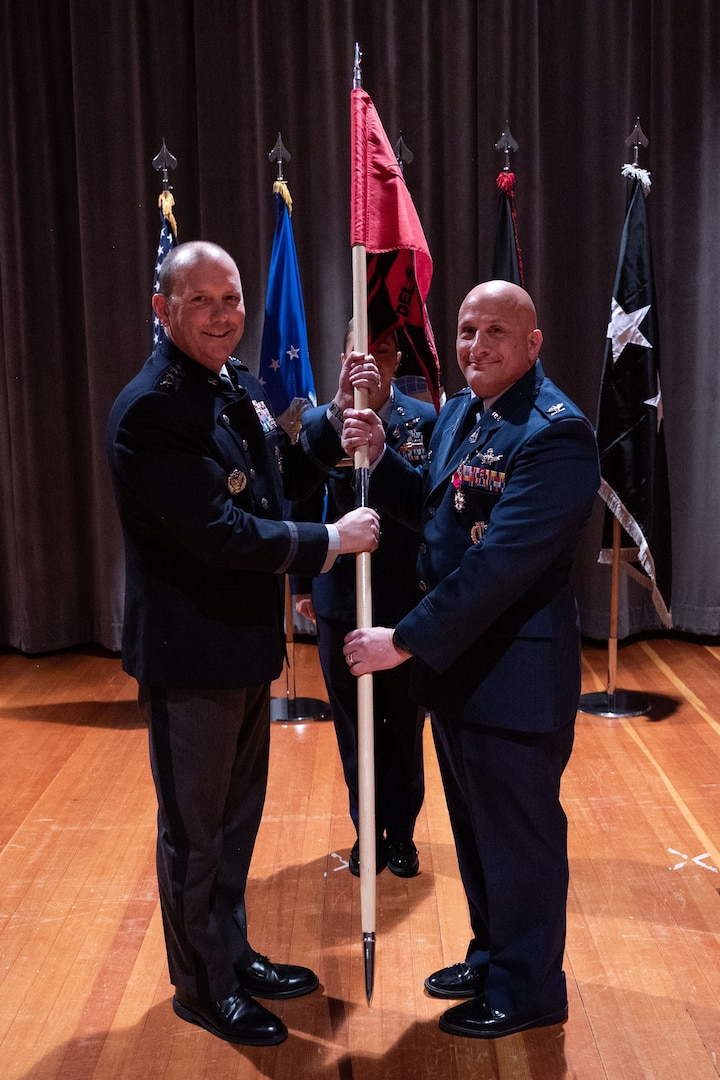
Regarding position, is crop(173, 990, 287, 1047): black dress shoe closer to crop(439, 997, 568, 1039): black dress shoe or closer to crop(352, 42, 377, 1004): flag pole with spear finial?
crop(352, 42, 377, 1004): flag pole with spear finial

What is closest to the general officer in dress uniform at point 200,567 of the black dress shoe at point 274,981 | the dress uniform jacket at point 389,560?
the black dress shoe at point 274,981

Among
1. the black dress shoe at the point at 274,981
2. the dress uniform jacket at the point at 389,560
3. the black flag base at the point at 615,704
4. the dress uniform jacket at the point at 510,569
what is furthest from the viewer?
the black flag base at the point at 615,704

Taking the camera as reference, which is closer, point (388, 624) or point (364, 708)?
point (364, 708)

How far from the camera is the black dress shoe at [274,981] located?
7.48 ft

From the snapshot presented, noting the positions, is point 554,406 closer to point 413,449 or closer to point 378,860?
point 413,449

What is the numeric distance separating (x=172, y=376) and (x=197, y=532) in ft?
1.03

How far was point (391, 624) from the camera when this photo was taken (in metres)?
2.74

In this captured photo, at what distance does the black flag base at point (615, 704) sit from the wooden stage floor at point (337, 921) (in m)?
0.06

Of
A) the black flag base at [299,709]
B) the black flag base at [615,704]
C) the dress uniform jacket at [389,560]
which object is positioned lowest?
the black flag base at [299,709]

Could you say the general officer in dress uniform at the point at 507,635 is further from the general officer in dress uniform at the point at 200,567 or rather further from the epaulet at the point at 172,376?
the epaulet at the point at 172,376

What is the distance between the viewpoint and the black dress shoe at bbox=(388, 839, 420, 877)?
2852mm

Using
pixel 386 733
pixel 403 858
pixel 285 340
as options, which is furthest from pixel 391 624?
pixel 285 340

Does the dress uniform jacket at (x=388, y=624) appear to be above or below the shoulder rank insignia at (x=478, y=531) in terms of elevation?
below

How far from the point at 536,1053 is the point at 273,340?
9.71 ft
